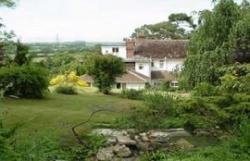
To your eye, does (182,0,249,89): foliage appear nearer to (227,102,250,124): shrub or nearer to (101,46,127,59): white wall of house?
(227,102,250,124): shrub

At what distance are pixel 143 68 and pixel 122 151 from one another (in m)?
34.8

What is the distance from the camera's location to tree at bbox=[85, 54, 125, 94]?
2492 cm

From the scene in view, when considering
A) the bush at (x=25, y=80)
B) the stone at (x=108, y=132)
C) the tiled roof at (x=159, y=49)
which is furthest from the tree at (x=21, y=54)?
the tiled roof at (x=159, y=49)

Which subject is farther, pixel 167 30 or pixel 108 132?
pixel 167 30

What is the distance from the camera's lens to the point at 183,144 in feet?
34.4

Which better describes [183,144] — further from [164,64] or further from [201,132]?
[164,64]

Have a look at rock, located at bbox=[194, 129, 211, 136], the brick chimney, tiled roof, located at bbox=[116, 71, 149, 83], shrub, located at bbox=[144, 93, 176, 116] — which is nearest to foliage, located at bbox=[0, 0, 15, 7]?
shrub, located at bbox=[144, 93, 176, 116]

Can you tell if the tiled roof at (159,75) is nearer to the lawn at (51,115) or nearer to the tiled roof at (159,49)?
the tiled roof at (159,49)

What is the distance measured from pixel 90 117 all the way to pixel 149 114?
1599 mm

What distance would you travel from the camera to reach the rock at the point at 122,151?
998cm

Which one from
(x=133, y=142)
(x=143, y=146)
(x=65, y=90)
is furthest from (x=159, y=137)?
(x=65, y=90)

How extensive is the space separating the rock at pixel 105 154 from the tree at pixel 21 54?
9.50 meters

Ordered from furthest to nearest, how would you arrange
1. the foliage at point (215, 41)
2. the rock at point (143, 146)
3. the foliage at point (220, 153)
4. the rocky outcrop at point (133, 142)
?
the foliage at point (215, 41), the rock at point (143, 146), the rocky outcrop at point (133, 142), the foliage at point (220, 153)

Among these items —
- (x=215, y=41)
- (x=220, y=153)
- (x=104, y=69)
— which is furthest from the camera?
(x=104, y=69)
